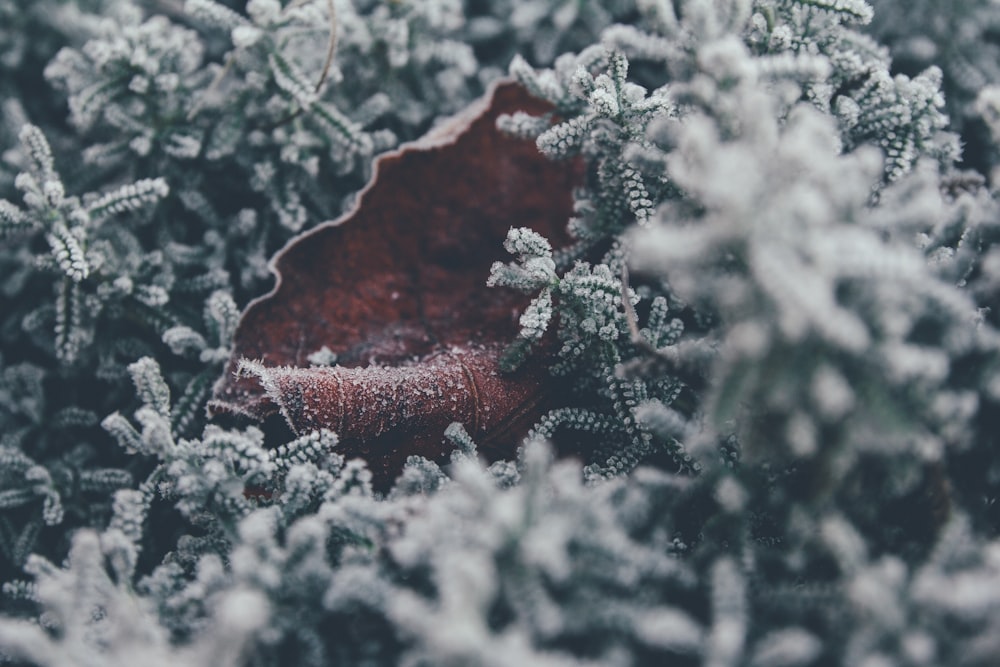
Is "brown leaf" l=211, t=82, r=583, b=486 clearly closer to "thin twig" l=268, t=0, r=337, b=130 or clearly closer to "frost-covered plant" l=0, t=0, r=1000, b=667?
"frost-covered plant" l=0, t=0, r=1000, b=667

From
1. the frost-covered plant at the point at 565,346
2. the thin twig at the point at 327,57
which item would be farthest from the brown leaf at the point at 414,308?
the thin twig at the point at 327,57

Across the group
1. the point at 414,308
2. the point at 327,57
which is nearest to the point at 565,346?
the point at 414,308

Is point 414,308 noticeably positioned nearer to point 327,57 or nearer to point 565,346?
point 565,346

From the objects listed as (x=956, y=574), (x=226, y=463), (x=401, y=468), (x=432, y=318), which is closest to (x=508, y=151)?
(x=432, y=318)

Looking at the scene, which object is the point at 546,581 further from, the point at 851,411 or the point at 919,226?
the point at 919,226

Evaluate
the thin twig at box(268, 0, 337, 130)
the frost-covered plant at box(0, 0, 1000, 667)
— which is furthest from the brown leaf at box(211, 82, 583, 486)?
the thin twig at box(268, 0, 337, 130)

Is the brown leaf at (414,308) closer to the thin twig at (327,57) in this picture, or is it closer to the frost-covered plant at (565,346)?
the frost-covered plant at (565,346)

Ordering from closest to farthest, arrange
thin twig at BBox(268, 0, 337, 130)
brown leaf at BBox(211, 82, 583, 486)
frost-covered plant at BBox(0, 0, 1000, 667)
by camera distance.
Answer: frost-covered plant at BBox(0, 0, 1000, 667) → brown leaf at BBox(211, 82, 583, 486) → thin twig at BBox(268, 0, 337, 130)

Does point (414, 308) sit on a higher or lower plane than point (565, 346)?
higher
